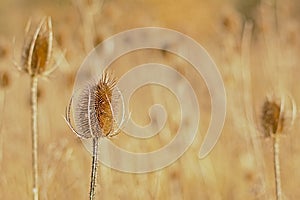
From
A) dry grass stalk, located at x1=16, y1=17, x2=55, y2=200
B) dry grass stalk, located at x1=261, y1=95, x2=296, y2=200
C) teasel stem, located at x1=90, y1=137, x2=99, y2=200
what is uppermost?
dry grass stalk, located at x1=16, y1=17, x2=55, y2=200

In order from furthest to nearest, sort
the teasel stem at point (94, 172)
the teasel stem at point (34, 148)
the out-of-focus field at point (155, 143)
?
1. the out-of-focus field at point (155, 143)
2. the teasel stem at point (34, 148)
3. the teasel stem at point (94, 172)

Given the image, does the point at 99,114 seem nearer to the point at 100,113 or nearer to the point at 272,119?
the point at 100,113

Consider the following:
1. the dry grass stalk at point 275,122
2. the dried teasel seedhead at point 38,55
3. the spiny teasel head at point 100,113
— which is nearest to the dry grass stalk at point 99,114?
the spiny teasel head at point 100,113

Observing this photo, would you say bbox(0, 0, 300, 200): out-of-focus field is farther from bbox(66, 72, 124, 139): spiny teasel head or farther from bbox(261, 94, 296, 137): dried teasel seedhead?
bbox(66, 72, 124, 139): spiny teasel head

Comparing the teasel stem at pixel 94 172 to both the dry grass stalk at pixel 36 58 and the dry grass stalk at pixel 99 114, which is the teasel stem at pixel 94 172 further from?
the dry grass stalk at pixel 36 58

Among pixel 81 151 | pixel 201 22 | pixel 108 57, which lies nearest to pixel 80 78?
pixel 108 57

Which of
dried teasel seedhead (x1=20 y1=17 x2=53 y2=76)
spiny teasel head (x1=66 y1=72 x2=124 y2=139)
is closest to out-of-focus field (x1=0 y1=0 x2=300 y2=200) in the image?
dried teasel seedhead (x1=20 y1=17 x2=53 y2=76)

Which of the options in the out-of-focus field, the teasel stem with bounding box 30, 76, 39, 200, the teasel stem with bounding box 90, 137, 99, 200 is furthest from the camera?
the out-of-focus field

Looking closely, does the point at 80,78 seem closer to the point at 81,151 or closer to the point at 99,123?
the point at 81,151
